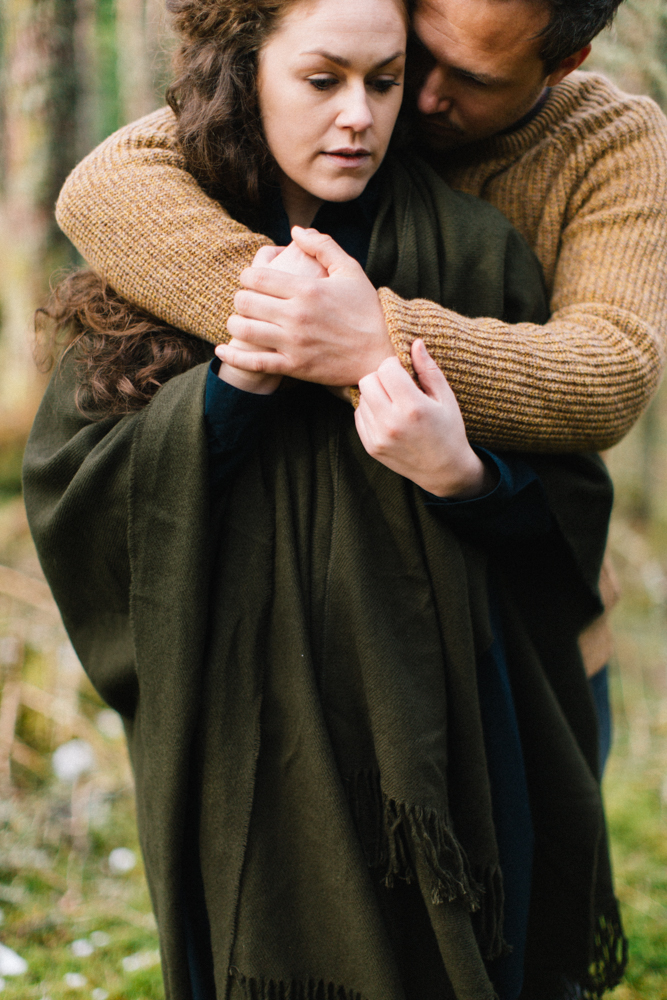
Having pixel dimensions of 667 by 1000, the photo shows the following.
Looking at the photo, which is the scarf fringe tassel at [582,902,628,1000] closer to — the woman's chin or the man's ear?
the woman's chin

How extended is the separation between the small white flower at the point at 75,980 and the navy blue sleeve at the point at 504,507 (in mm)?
1701

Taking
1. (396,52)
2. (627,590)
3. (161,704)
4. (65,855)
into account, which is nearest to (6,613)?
(65,855)

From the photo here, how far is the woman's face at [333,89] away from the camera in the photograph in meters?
1.10

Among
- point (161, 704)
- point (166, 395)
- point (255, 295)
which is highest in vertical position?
point (255, 295)

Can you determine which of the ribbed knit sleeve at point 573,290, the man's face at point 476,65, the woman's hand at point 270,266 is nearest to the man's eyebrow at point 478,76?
the man's face at point 476,65

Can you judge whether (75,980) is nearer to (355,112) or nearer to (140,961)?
(140,961)

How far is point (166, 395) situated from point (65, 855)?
1975mm

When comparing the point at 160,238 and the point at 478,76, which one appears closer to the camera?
the point at 160,238

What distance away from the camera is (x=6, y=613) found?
10.3 ft

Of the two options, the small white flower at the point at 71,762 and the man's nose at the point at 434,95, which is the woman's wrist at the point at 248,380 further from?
the small white flower at the point at 71,762

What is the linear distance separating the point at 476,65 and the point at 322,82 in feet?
0.95

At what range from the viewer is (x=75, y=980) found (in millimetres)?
1987

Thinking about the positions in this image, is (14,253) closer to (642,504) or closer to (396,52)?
(396,52)

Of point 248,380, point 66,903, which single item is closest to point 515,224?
point 248,380
